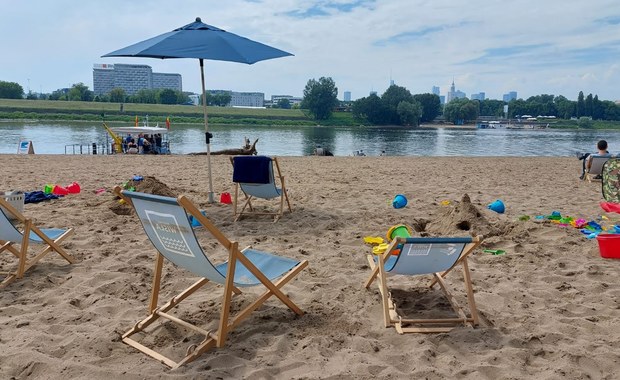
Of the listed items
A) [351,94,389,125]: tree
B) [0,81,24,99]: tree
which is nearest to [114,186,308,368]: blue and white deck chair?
[351,94,389,125]: tree

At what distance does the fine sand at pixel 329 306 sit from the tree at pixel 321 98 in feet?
262

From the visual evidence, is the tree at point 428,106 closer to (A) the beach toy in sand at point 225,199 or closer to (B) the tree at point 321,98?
(B) the tree at point 321,98

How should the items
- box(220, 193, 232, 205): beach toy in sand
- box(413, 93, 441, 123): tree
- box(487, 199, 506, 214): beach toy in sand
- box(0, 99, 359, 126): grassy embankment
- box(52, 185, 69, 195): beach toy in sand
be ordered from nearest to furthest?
box(487, 199, 506, 214): beach toy in sand, box(220, 193, 232, 205): beach toy in sand, box(52, 185, 69, 195): beach toy in sand, box(0, 99, 359, 126): grassy embankment, box(413, 93, 441, 123): tree

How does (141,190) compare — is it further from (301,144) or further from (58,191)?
(301,144)

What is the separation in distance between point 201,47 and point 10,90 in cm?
11511

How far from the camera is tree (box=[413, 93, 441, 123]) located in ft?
328

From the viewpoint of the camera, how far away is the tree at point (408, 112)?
264ft

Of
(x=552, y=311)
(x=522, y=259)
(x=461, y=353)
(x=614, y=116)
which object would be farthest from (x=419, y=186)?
(x=614, y=116)

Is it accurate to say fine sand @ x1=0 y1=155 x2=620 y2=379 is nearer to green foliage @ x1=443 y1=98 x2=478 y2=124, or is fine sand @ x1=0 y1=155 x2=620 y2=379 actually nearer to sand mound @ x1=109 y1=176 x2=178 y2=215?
sand mound @ x1=109 y1=176 x2=178 y2=215

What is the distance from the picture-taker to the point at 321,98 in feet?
283

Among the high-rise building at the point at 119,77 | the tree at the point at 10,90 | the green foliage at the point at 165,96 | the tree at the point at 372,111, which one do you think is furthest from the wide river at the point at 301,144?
the high-rise building at the point at 119,77

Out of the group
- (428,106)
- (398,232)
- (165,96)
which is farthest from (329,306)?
(165,96)

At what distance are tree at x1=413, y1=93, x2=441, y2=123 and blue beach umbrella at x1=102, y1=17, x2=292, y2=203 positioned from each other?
320 ft

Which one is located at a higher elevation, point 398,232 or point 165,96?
point 165,96
